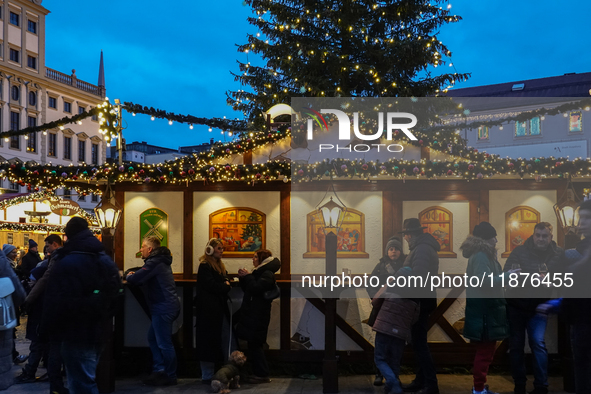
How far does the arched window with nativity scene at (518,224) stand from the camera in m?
8.95

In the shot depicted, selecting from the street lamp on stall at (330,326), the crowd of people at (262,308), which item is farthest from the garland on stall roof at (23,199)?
the street lamp on stall at (330,326)

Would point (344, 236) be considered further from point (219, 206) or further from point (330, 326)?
point (330, 326)

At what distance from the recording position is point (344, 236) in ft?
30.0

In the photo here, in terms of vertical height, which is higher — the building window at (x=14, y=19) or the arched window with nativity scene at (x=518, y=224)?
the building window at (x=14, y=19)

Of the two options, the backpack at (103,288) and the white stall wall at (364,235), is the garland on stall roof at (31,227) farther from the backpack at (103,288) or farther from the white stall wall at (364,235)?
the backpack at (103,288)

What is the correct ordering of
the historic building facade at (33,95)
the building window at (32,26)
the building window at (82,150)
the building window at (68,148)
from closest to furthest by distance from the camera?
the historic building facade at (33,95) < the building window at (32,26) < the building window at (68,148) < the building window at (82,150)

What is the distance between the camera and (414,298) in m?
6.55

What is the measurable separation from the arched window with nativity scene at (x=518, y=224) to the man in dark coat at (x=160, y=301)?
5.02 m

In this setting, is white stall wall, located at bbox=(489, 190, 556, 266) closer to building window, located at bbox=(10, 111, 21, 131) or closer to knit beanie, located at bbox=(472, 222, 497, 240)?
knit beanie, located at bbox=(472, 222, 497, 240)

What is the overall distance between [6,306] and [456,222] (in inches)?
251

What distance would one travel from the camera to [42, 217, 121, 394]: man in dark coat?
4.96 meters

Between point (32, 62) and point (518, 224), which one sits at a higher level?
point (32, 62)

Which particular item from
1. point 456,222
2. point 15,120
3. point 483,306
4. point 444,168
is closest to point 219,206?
point 444,168

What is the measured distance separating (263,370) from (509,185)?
4.59m
